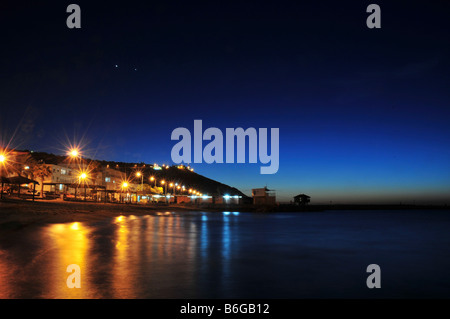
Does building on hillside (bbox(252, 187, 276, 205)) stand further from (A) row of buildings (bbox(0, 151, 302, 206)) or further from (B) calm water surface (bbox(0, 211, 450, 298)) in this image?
(B) calm water surface (bbox(0, 211, 450, 298))

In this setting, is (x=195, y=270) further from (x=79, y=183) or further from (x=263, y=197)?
(x=263, y=197)

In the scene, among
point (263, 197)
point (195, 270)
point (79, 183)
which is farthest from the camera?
point (263, 197)

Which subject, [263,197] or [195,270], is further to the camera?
[263,197]

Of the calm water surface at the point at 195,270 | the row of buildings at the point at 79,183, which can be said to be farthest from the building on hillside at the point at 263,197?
the calm water surface at the point at 195,270

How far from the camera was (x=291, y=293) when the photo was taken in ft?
37.6

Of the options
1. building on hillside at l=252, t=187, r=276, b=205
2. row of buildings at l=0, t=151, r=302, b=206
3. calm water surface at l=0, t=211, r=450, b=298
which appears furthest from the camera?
building on hillside at l=252, t=187, r=276, b=205

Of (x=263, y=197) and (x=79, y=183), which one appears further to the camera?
(x=263, y=197)

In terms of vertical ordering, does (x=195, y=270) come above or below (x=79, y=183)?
below

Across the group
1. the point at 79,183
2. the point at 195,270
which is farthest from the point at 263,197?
the point at 195,270

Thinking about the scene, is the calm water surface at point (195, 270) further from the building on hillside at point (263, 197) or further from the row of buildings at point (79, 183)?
the building on hillside at point (263, 197)

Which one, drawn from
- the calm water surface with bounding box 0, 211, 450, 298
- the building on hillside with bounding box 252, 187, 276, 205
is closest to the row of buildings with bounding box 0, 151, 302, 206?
the building on hillside with bounding box 252, 187, 276, 205

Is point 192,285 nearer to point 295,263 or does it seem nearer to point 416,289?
point 295,263

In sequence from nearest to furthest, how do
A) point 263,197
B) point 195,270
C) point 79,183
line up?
point 195,270 < point 79,183 < point 263,197
